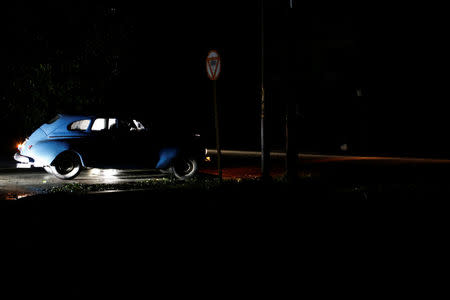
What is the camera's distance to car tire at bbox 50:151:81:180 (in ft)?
46.4

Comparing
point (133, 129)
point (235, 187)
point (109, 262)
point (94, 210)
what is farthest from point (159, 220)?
point (133, 129)

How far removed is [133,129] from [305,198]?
6.05 metres

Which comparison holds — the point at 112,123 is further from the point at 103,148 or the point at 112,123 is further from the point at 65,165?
the point at 65,165

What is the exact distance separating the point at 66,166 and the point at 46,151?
0.82 meters

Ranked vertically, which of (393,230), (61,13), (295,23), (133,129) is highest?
(61,13)

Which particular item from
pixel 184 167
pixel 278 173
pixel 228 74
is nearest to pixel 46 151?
pixel 184 167

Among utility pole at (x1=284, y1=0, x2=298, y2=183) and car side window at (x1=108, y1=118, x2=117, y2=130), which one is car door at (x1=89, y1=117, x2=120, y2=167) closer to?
car side window at (x1=108, y1=118, x2=117, y2=130)

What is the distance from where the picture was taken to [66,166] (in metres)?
14.4

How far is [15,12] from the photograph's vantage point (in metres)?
18.6

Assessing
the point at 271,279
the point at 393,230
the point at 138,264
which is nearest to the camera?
the point at 271,279

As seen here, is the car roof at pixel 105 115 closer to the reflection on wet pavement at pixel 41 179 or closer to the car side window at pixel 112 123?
the car side window at pixel 112 123

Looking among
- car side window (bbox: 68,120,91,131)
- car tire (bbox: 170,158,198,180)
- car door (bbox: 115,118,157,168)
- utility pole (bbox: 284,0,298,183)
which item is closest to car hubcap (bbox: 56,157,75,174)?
car side window (bbox: 68,120,91,131)

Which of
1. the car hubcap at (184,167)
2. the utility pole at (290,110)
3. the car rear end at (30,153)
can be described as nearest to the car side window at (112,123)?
the car rear end at (30,153)

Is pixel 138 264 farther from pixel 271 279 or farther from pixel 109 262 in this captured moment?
pixel 271 279
